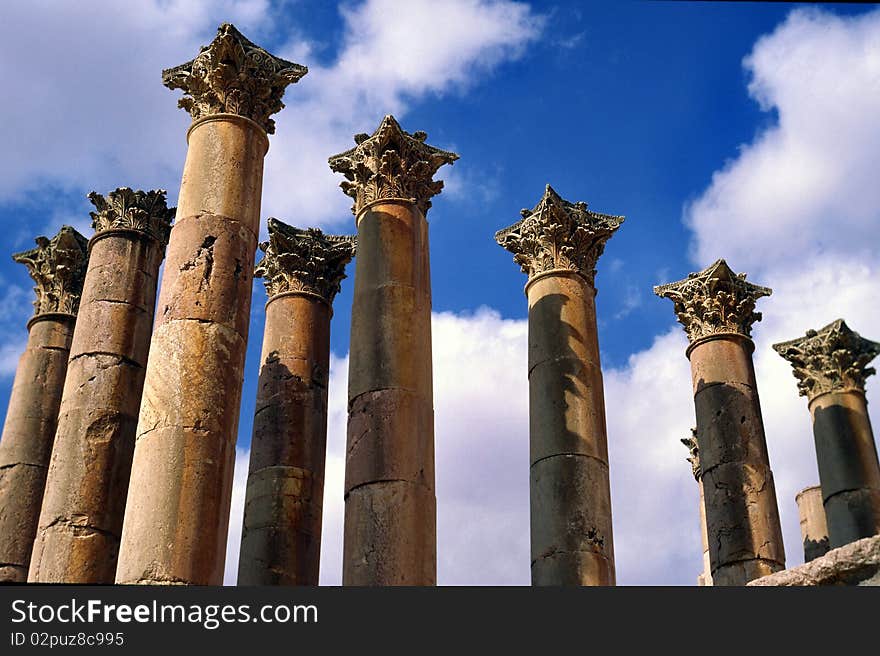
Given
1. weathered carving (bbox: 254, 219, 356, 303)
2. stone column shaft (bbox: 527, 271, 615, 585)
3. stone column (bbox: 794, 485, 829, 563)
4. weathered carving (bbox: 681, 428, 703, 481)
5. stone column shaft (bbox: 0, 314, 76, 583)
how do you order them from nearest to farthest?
1. stone column shaft (bbox: 527, 271, 615, 585)
2. stone column shaft (bbox: 0, 314, 76, 583)
3. weathered carving (bbox: 254, 219, 356, 303)
4. stone column (bbox: 794, 485, 829, 563)
5. weathered carving (bbox: 681, 428, 703, 481)

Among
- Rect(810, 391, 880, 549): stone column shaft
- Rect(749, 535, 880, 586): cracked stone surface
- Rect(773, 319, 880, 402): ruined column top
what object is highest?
Rect(773, 319, 880, 402): ruined column top

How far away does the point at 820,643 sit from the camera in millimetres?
10211

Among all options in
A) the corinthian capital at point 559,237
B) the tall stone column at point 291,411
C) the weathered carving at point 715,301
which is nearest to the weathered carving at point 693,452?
the weathered carving at point 715,301

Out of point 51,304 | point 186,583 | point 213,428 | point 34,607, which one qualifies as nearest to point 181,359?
point 213,428

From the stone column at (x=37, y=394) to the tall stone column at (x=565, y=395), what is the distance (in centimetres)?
981

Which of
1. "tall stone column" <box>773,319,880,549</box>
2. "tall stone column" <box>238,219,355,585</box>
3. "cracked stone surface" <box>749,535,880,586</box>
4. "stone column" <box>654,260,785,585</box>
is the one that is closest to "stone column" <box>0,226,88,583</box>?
"tall stone column" <box>238,219,355,585</box>

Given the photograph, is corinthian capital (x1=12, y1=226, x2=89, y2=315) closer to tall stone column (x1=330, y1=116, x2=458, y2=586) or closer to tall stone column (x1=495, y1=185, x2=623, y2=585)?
tall stone column (x1=330, y1=116, x2=458, y2=586)

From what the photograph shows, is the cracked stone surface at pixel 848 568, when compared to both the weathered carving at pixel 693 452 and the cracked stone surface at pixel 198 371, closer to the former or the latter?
the cracked stone surface at pixel 198 371

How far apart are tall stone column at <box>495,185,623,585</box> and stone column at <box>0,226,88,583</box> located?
9807mm

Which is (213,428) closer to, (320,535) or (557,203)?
(320,535)

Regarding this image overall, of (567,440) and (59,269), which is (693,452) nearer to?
(567,440)

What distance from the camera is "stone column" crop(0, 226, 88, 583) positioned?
2209 centimetres

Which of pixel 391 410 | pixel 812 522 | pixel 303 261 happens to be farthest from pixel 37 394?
pixel 812 522

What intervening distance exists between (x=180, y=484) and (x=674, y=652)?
6.85 metres
